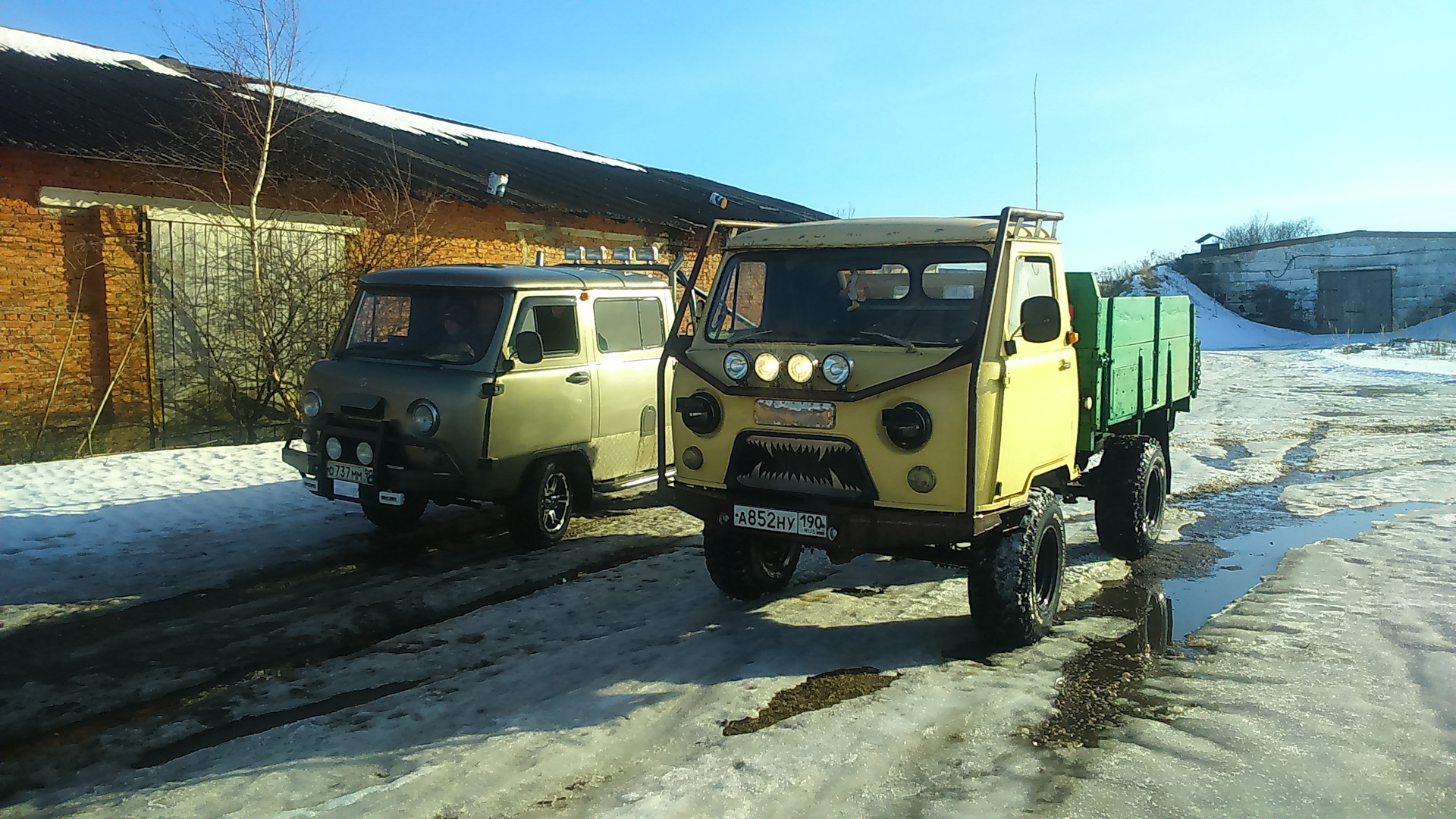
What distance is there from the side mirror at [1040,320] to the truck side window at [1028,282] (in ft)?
0.30

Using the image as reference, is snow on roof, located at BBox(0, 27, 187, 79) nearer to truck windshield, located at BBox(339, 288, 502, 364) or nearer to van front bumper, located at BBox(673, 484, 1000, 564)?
truck windshield, located at BBox(339, 288, 502, 364)

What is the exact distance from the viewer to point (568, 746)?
427 centimetres

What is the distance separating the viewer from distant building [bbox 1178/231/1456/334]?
122 ft

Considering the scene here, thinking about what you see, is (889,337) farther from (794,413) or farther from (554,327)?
(554,327)

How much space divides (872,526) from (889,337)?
1.00 meters

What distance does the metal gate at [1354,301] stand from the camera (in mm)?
37781

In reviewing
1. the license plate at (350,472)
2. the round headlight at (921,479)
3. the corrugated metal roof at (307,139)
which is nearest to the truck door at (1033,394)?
the round headlight at (921,479)

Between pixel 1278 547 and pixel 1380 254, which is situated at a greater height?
pixel 1380 254

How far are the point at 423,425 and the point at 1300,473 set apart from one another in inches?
365

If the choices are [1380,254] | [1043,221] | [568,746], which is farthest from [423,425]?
[1380,254]

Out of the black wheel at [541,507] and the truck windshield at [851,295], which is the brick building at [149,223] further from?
the truck windshield at [851,295]

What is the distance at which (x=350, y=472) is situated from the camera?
7387mm

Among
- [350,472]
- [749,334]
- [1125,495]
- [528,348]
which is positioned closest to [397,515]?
[350,472]

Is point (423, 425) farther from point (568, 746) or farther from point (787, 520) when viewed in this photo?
point (568, 746)
